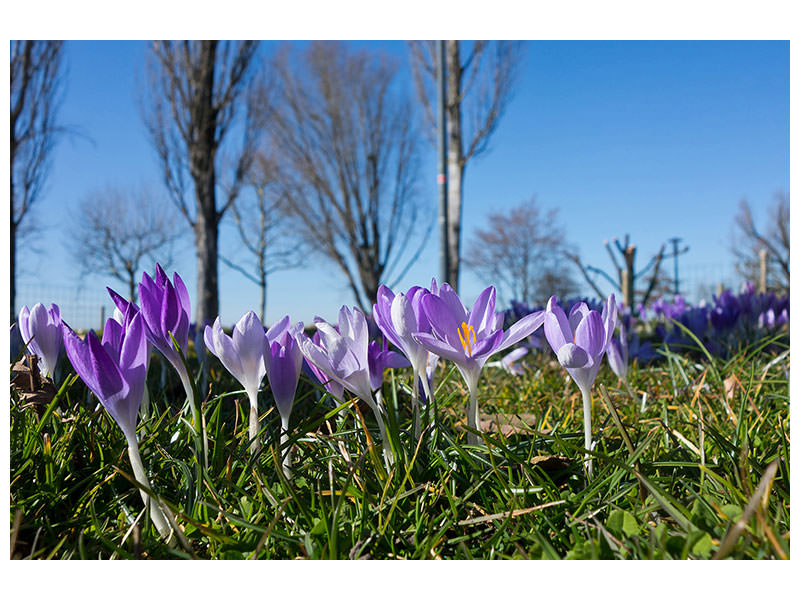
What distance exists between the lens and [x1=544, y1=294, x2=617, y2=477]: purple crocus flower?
0.73 metres

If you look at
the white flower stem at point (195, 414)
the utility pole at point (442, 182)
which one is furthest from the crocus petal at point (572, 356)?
the utility pole at point (442, 182)

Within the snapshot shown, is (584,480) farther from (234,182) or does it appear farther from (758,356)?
(234,182)

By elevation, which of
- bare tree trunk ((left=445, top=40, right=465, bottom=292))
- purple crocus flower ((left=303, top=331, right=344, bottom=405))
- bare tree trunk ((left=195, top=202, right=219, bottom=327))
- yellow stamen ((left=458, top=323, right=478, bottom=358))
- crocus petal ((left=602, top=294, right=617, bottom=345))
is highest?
bare tree trunk ((left=445, top=40, right=465, bottom=292))

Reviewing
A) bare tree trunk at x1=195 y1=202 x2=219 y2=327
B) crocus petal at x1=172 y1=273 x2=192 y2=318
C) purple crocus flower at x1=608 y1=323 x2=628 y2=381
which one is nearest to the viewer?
crocus petal at x1=172 y1=273 x2=192 y2=318

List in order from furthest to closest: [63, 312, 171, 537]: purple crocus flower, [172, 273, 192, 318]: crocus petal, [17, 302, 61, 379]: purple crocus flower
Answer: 1. [17, 302, 61, 379]: purple crocus flower
2. [172, 273, 192, 318]: crocus petal
3. [63, 312, 171, 537]: purple crocus flower

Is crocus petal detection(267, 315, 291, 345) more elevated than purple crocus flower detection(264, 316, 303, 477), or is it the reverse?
crocus petal detection(267, 315, 291, 345)

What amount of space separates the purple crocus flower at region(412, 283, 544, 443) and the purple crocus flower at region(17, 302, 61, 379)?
69 centimetres

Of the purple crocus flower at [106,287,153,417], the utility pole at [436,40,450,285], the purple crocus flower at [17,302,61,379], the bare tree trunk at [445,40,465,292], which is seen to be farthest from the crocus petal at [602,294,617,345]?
the bare tree trunk at [445,40,465,292]

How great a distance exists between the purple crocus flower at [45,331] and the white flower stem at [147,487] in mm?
390

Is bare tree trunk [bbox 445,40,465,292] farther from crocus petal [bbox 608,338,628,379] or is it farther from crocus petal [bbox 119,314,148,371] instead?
crocus petal [bbox 119,314,148,371]

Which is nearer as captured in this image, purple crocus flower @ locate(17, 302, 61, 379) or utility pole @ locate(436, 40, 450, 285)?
purple crocus flower @ locate(17, 302, 61, 379)

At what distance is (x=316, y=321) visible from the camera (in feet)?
2.51

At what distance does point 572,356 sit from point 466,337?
0.46ft
